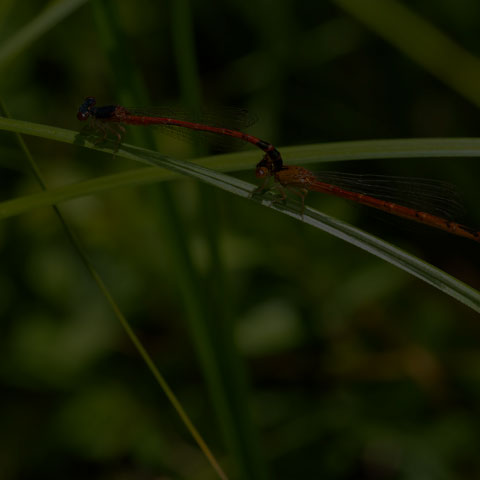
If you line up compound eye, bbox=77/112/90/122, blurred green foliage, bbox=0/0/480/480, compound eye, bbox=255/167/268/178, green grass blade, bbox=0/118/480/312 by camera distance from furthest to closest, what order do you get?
blurred green foliage, bbox=0/0/480/480
compound eye, bbox=77/112/90/122
compound eye, bbox=255/167/268/178
green grass blade, bbox=0/118/480/312

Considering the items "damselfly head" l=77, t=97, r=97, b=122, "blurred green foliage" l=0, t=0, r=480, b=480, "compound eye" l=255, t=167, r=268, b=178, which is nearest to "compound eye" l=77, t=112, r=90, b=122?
"damselfly head" l=77, t=97, r=97, b=122

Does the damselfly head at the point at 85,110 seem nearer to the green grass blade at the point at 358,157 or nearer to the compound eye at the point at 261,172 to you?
the green grass blade at the point at 358,157

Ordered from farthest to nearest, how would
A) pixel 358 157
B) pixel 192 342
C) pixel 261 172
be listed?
pixel 192 342 < pixel 261 172 < pixel 358 157

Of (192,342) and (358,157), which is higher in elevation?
(192,342)

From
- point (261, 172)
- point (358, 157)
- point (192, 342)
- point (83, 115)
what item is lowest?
point (358, 157)

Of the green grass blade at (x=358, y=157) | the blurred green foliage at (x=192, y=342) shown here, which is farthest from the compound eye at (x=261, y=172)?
the blurred green foliage at (x=192, y=342)

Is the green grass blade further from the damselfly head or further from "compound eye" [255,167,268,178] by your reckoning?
the damselfly head

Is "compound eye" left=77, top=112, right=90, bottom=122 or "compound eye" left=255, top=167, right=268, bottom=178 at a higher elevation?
"compound eye" left=77, top=112, right=90, bottom=122

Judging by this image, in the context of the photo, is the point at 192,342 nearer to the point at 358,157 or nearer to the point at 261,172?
the point at 261,172

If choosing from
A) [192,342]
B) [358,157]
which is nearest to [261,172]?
[358,157]

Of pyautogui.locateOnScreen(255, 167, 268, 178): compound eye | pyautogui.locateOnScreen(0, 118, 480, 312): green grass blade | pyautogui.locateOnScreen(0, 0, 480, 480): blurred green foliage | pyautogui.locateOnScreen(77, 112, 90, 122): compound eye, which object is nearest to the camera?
pyautogui.locateOnScreen(0, 118, 480, 312): green grass blade

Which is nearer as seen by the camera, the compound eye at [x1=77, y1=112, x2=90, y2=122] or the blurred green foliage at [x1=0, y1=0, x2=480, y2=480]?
the compound eye at [x1=77, y1=112, x2=90, y2=122]
